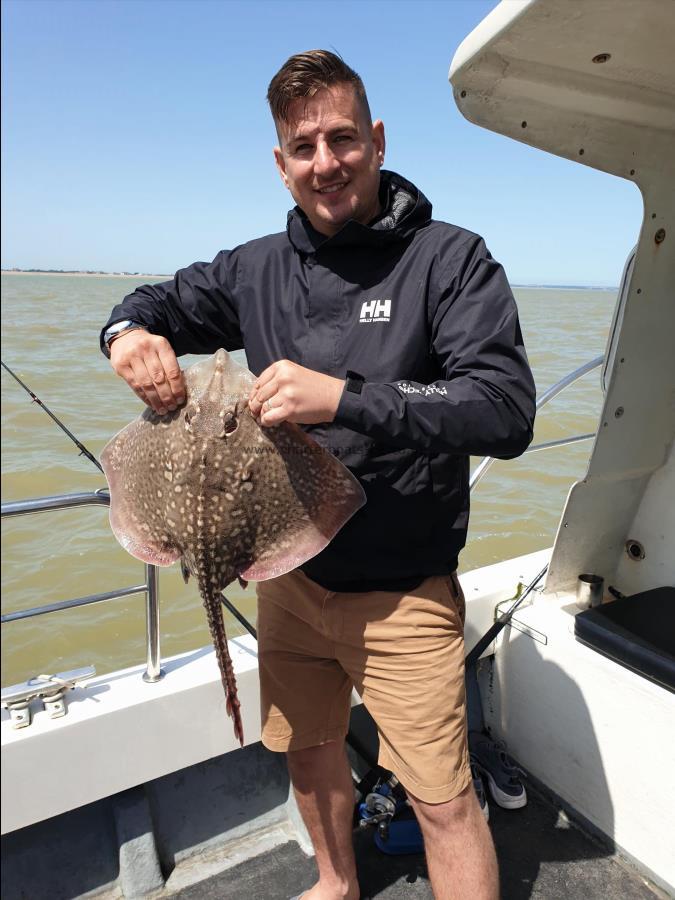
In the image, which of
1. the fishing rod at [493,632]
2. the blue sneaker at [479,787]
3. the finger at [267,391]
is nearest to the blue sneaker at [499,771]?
the blue sneaker at [479,787]

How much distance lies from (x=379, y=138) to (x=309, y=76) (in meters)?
0.31

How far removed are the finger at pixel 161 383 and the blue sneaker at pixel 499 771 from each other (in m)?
2.36

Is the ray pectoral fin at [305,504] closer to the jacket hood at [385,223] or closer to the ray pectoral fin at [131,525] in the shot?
the ray pectoral fin at [131,525]

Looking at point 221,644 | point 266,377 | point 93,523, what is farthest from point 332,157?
point 93,523

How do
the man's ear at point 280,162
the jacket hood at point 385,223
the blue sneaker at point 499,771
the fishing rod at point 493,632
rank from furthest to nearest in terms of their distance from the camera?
the fishing rod at point 493,632 → the blue sneaker at point 499,771 → the man's ear at point 280,162 → the jacket hood at point 385,223

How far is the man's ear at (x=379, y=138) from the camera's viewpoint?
210 cm

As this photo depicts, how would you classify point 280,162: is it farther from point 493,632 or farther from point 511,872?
point 511,872

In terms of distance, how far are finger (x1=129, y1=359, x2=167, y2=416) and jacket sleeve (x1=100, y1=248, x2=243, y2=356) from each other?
0.45 metres

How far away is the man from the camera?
1852 millimetres

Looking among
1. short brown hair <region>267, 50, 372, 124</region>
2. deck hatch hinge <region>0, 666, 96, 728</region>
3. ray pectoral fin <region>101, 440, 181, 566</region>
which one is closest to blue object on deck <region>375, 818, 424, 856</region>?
deck hatch hinge <region>0, 666, 96, 728</region>

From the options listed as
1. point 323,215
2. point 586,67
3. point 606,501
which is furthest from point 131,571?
point 586,67

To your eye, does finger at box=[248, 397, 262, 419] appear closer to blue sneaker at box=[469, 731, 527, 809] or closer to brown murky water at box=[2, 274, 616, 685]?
blue sneaker at box=[469, 731, 527, 809]

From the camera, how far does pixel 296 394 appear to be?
1.61m

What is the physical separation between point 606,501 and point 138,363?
2401 millimetres
